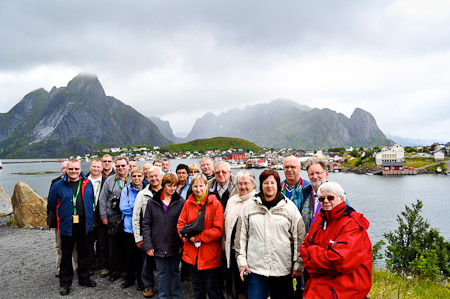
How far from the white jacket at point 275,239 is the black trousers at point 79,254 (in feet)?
11.9

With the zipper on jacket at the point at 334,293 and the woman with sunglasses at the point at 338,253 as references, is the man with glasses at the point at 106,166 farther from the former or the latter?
the zipper on jacket at the point at 334,293

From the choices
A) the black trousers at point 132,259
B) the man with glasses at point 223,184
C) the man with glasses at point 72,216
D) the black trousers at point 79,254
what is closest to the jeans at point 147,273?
the black trousers at point 132,259

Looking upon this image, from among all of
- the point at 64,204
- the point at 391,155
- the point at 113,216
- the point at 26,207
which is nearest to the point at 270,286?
the point at 113,216

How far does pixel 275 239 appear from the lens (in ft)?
11.4

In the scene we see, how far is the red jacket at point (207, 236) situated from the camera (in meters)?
3.97

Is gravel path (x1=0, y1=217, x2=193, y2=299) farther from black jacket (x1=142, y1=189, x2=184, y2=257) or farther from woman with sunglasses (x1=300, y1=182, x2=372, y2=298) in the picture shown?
woman with sunglasses (x1=300, y1=182, x2=372, y2=298)

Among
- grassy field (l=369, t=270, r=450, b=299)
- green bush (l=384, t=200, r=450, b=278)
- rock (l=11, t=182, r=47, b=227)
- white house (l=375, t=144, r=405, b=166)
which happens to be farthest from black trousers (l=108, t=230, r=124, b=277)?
white house (l=375, t=144, r=405, b=166)

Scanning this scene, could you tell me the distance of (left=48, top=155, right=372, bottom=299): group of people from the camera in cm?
282

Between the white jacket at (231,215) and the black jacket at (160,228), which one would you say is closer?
the white jacket at (231,215)

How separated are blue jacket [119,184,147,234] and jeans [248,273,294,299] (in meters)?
2.76

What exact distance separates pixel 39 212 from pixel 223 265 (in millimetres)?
10626

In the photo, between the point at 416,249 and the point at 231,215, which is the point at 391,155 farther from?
the point at 231,215

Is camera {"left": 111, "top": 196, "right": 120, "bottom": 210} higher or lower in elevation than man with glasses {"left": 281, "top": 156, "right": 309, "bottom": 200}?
lower

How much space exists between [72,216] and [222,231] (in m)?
3.21
